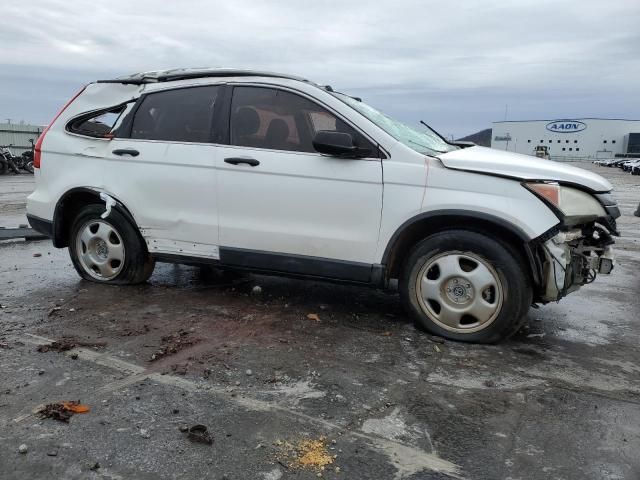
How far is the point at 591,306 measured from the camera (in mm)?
5266

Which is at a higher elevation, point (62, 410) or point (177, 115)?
point (177, 115)

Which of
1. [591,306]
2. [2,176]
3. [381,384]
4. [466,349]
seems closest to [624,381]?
[466,349]

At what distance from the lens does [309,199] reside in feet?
14.1

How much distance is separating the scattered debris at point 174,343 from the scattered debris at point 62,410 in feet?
2.27

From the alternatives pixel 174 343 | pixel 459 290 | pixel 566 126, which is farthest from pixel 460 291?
pixel 566 126

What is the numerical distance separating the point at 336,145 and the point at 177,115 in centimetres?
163

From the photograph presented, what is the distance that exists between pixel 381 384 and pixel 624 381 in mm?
1560

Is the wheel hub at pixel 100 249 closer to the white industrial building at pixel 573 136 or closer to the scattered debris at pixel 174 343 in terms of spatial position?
the scattered debris at pixel 174 343

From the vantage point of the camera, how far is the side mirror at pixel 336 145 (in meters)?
4.06

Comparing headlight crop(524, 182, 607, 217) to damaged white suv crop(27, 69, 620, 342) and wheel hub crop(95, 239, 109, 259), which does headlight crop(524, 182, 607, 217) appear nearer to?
damaged white suv crop(27, 69, 620, 342)

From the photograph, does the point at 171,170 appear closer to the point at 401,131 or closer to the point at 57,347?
the point at 57,347

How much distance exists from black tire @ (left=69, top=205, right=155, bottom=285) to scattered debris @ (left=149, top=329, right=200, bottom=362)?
1.26m

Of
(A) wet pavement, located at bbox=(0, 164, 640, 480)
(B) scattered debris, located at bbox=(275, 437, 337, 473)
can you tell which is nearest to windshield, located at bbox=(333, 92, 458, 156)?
(A) wet pavement, located at bbox=(0, 164, 640, 480)

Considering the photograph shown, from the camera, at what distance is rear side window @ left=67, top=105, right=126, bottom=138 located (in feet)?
16.9
